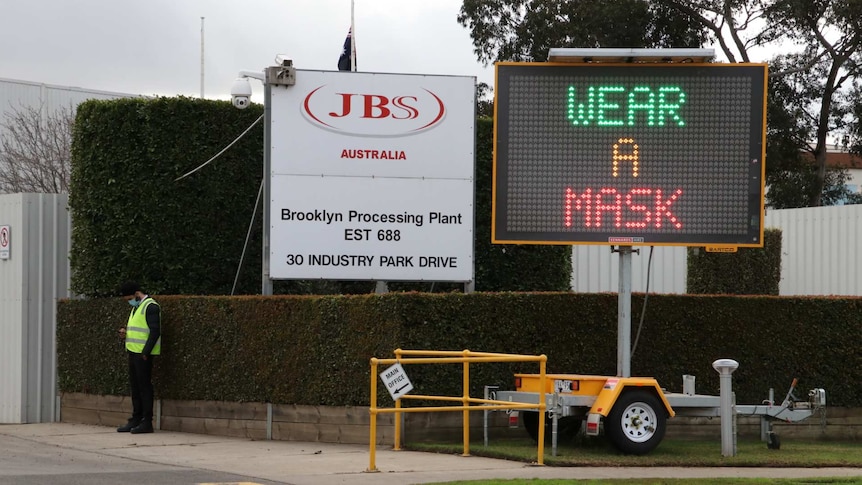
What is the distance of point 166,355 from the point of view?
15781 mm

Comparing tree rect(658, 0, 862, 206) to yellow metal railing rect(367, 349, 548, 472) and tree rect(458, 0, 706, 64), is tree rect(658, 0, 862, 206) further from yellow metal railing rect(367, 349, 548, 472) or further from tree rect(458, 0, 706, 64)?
yellow metal railing rect(367, 349, 548, 472)

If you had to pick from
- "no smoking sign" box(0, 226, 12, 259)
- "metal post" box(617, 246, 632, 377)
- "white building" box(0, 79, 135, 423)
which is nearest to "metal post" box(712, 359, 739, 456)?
"metal post" box(617, 246, 632, 377)

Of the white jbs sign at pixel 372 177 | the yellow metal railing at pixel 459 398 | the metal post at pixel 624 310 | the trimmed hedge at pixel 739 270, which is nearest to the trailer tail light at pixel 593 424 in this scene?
the yellow metal railing at pixel 459 398

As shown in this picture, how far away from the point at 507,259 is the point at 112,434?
600 cm

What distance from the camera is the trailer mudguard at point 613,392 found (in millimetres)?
12211

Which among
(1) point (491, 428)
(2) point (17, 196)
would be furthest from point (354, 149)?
(2) point (17, 196)

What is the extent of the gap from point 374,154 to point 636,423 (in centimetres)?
503

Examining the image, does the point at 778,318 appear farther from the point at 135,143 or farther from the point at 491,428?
the point at 135,143

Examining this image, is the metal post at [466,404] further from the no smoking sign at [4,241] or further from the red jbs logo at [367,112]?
the no smoking sign at [4,241]

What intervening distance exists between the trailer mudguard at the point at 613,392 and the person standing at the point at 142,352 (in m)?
5.72

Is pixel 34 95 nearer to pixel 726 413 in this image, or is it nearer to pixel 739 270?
pixel 739 270

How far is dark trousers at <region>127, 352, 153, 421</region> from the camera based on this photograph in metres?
15.3

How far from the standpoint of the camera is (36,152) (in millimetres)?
36719

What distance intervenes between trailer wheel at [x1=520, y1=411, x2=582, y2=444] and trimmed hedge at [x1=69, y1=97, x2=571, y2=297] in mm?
4811
